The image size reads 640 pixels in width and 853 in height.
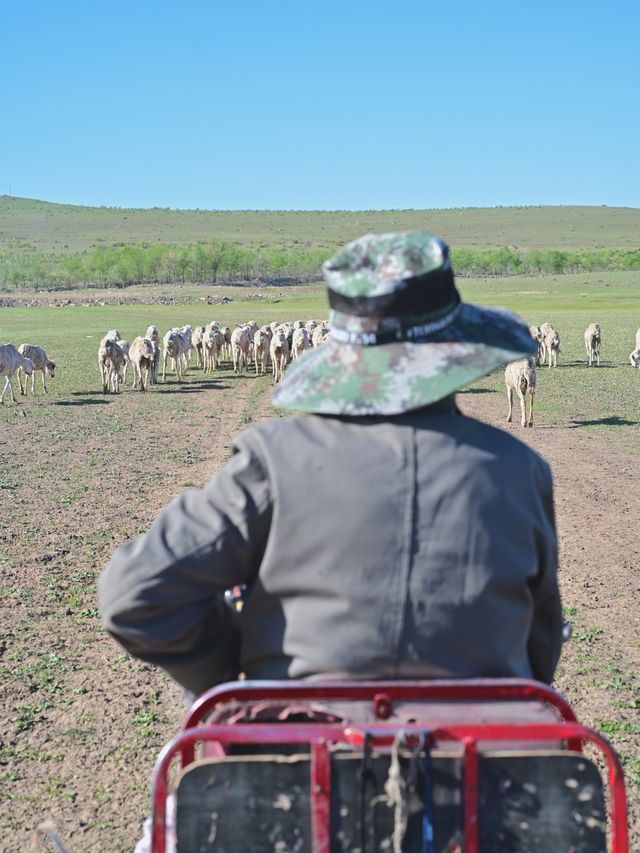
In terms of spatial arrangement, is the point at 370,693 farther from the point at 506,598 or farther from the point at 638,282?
the point at 638,282

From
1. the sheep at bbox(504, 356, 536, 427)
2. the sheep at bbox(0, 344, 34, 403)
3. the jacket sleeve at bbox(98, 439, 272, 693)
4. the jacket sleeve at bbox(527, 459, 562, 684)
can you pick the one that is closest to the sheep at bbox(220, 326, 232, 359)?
the sheep at bbox(0, 344, 34, 403)

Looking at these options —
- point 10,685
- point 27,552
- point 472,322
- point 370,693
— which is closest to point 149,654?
point 370,693

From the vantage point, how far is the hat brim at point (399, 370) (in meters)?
2.62

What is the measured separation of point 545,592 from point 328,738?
0.84 meters

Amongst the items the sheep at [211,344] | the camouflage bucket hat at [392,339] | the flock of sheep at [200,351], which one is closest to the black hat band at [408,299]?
the camouflage bucket hat at [392,339]

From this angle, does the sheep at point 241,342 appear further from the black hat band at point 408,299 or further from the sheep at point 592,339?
the black hat band at point 408,299

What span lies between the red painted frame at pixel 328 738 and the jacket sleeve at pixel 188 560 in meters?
0.36

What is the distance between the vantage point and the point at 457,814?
7.59 feet

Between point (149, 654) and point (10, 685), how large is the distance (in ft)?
15.7

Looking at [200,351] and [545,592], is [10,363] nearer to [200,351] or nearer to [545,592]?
[200,351]

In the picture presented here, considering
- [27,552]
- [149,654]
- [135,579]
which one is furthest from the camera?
[27,552]

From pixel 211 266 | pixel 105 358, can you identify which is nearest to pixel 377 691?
pixel 105 358

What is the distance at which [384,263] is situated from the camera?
2.64 meters

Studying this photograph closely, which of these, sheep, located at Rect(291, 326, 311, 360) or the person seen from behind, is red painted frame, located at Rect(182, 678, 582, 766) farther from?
sheep, located at Rect(291, 326, 311, 360)
